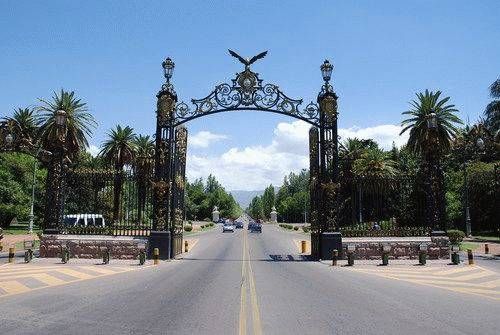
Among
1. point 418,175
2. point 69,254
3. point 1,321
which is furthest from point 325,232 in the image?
point 1,321

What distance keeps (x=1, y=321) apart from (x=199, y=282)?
273 inches

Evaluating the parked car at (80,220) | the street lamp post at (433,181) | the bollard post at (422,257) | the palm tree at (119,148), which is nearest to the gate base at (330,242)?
the bollard post at (422,257)

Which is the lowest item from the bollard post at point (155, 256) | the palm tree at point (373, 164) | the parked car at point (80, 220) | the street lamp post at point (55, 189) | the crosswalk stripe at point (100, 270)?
the crosswalk stripe at point (100, 270)

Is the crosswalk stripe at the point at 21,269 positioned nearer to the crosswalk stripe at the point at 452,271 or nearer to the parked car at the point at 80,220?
the parked car at the point at 80,220

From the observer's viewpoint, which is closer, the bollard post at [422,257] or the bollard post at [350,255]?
the bollard post at [350,255]

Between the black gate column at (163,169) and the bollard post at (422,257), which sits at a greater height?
the black gate column at (163,169)

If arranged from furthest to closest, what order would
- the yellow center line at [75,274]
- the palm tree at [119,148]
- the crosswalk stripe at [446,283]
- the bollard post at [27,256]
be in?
the palm tree at [119,148] → the bollard post at [27,256] → the yellow center line at [75,274] → the crosswalk stripe at [446,283]

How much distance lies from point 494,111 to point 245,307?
61.4 m

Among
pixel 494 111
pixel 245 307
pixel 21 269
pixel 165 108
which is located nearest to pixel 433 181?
pixel 165 108

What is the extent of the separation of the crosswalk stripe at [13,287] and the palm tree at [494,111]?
58.6m

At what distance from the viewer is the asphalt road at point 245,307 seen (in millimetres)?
8289

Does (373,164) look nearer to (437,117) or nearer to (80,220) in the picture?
(437,117)

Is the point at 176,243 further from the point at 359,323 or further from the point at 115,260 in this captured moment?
the point at 359,323

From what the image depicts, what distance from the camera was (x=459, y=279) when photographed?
16.8m
